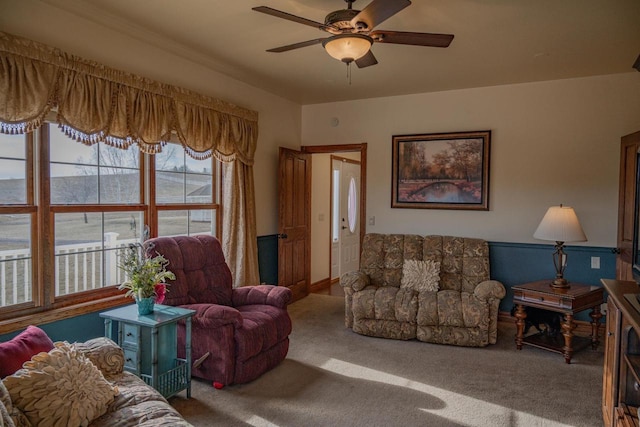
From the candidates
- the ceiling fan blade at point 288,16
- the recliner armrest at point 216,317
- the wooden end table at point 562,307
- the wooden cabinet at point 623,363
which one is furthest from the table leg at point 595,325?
the ceiling fan blade at point 288,16

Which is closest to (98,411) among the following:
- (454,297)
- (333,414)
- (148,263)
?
(148,263)

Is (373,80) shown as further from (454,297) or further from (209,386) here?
(209,386)

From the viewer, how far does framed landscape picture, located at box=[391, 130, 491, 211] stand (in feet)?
16.1

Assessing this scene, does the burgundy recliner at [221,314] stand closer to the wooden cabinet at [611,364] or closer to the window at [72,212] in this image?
the window at [72,212]

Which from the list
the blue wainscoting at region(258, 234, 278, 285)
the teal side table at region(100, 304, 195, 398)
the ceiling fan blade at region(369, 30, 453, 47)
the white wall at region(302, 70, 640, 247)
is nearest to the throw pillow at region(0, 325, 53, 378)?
the teal side table at region(100, 304, 195, 398)

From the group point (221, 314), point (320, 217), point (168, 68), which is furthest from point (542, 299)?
point (168, 68)

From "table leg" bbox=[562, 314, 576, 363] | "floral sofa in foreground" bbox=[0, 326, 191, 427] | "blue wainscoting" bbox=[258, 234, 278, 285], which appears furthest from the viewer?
"blue wainscoting" bbox=[258, 234, 278, 285]

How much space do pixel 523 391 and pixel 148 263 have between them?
2853mm

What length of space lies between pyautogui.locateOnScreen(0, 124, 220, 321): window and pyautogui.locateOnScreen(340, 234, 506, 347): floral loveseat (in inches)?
79.6

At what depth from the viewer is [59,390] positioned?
1715mm

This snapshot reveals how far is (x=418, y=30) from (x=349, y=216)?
4414mm

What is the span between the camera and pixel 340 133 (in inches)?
226

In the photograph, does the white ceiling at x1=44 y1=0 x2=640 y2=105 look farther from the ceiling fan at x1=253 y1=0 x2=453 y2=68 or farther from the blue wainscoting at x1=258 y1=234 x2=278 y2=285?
the blue wainscoting at x1=258 y1=234 x2=278 y2=285

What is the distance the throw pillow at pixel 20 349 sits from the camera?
1763 millimetres
